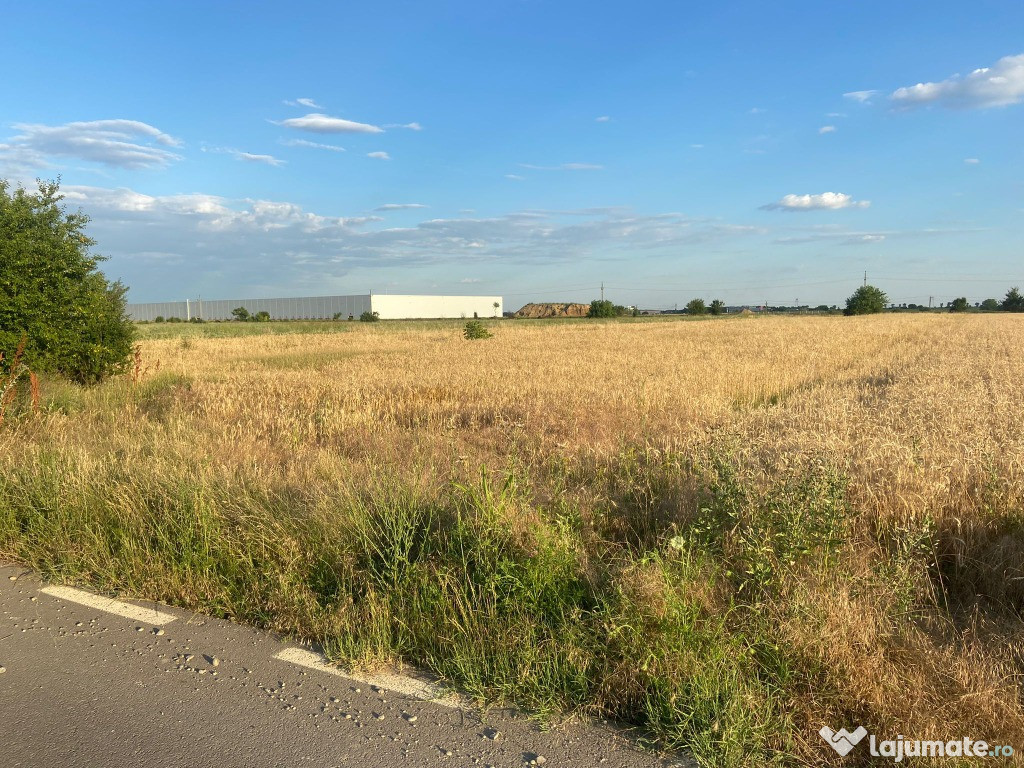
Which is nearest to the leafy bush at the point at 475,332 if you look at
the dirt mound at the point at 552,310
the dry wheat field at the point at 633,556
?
the dry wheat field at the point at 633,556

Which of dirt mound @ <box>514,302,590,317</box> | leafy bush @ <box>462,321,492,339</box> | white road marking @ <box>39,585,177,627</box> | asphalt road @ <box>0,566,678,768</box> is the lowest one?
asphalt road @ <box>0,566,678,768</box>

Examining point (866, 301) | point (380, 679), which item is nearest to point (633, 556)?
point (380, 679)

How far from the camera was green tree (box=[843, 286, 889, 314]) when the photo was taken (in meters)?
94.1

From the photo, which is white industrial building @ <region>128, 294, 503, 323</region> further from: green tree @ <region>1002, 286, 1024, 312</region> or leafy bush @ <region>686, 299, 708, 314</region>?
green tree @ <region>1002, 286, 1024, 312</region>

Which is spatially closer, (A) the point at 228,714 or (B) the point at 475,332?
(A) the point at 228,714

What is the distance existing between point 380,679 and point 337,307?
115378 mm

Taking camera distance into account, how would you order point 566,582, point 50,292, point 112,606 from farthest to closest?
point 50,292 → point 112,606 → point 566,582

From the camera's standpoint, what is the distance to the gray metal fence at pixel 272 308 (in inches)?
4424

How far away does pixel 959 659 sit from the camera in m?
3.06

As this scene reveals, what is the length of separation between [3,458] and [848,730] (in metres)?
8.71

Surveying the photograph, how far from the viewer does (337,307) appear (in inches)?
4481

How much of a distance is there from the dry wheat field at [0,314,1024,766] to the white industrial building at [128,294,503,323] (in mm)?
101059

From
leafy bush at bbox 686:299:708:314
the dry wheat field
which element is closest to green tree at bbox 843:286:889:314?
leafy bush at bbox 686:299:708:314

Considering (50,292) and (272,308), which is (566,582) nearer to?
(50,292)
